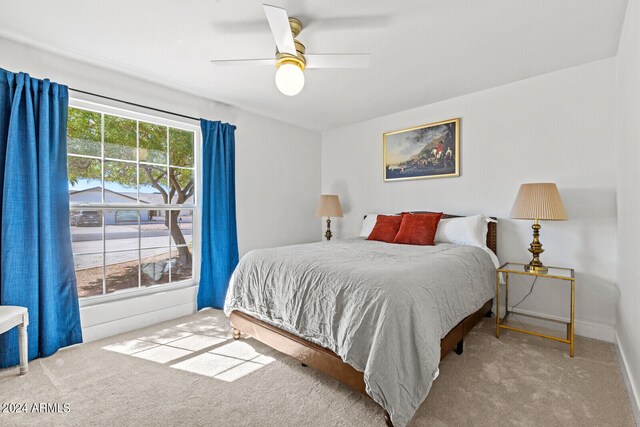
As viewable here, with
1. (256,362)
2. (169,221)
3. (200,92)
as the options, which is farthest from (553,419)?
(200,92)

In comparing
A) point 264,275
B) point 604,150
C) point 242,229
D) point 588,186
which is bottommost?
point 264,275

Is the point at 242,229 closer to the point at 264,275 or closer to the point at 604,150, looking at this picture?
the point at 264,275

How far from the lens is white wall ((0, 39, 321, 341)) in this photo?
253cm

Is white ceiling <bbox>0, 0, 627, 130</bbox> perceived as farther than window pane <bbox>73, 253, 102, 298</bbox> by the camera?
No

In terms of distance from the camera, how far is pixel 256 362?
219cm

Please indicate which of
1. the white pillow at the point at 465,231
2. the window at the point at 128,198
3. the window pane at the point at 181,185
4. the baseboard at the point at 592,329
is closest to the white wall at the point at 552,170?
A: the baseboard at the point at 592,329

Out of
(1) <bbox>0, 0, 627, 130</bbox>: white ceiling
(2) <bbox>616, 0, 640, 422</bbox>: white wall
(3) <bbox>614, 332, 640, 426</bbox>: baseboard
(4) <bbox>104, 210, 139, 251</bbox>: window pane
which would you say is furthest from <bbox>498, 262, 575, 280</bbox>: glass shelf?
(4) <bbox>104, 210, 139, 251</bbox>: window pane

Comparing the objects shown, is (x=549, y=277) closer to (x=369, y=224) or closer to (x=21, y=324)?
(x=369, y=224)

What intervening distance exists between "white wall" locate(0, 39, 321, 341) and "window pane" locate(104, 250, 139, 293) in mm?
207

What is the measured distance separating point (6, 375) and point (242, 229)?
230 cm

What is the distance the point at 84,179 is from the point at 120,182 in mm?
279

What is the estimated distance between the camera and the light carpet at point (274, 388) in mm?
1605

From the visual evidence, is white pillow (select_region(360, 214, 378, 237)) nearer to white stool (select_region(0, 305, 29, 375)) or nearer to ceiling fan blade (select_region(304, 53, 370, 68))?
ceiling fan blade (select_region(304, 53, 370, 68))

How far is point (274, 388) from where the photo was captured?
1876mm
